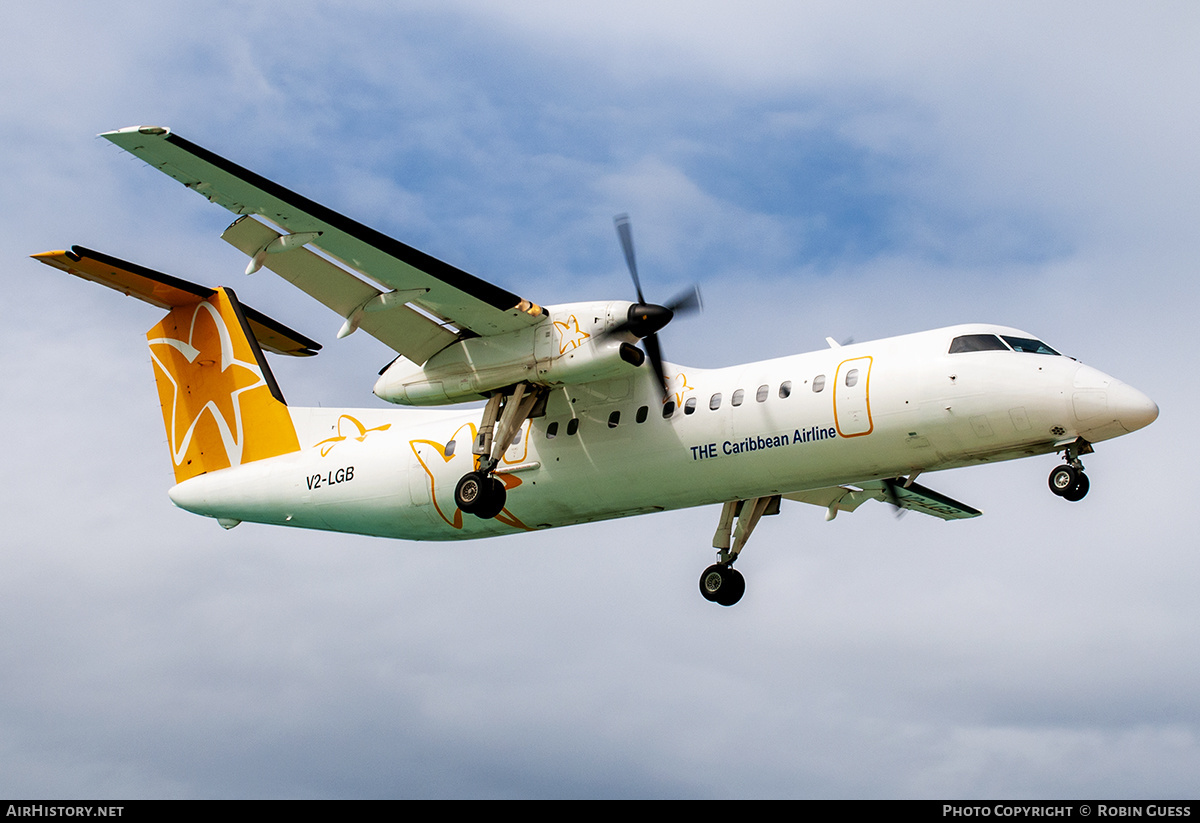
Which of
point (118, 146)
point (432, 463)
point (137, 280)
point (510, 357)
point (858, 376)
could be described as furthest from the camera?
point (137, 280)

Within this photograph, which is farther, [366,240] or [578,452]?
[578,452]

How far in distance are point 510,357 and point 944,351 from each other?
5.10 m

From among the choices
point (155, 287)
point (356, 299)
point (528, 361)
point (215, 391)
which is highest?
A: point (155, 287)

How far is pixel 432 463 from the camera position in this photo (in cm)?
1655

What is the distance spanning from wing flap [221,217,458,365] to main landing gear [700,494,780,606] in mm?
4626

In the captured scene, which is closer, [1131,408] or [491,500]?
[1131,408]

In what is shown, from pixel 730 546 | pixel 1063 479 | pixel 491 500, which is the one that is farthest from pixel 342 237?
pixel 1063 479

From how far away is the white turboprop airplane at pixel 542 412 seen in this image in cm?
1345

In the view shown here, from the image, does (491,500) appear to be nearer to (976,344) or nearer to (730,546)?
(730,546)

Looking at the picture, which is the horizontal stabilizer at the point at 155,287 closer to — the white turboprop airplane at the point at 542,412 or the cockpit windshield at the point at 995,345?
the white turboprop airplane at the point at 542,412

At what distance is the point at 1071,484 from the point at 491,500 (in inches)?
260

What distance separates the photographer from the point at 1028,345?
13.6 m

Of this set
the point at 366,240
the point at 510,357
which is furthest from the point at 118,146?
the point at 510,357
